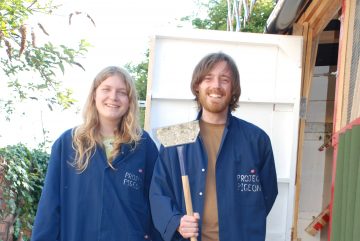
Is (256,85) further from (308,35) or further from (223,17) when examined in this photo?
(223,17)

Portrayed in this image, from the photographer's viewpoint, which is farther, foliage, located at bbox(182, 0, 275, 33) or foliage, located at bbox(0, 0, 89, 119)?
foliage, located at bbox(182, 0, 275, 33)

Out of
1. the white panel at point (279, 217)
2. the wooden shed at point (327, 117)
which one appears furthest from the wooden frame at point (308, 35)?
the white panel at point (279, 217)

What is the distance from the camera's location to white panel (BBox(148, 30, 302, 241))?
4258 millimetres

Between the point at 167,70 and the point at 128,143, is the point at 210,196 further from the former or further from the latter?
the point at 167,70

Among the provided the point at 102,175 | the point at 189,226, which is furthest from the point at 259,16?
the point at 189,226

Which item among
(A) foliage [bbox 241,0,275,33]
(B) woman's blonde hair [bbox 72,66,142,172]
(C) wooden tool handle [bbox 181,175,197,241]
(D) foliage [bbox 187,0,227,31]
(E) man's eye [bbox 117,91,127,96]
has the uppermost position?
(D) foliage [bbox 187,0,227,31]

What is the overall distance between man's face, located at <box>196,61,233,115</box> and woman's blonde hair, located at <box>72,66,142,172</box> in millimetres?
462

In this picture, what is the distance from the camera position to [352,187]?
2387 millimetres

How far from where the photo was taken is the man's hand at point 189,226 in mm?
2551

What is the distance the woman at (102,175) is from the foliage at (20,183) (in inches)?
63.5

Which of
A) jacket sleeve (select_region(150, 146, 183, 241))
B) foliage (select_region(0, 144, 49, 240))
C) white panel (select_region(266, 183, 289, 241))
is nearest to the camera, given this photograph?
jacket sleeve (select_region(150, 146, 183, 241))

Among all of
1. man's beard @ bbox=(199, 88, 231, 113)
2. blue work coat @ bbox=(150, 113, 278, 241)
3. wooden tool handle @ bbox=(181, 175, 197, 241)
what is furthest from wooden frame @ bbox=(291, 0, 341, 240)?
wooden tool handle @ bbox=(181, 175, 197, 241)

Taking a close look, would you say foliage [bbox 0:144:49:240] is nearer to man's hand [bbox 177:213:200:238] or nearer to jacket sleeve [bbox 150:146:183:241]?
jacket sleeve [bbox 150:146:183:241]

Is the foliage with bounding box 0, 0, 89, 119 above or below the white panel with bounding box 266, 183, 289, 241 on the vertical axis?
above
